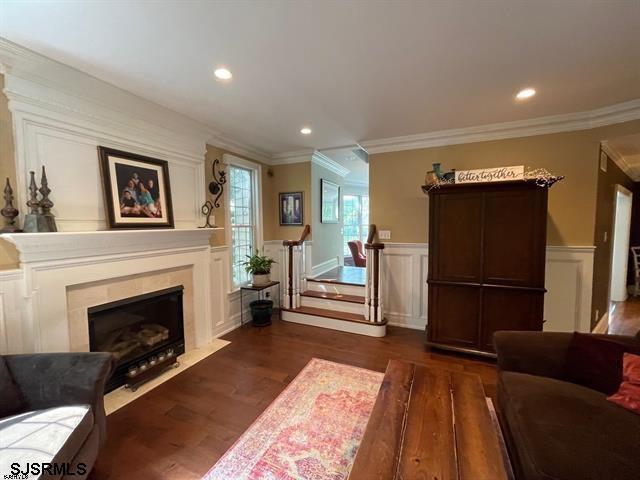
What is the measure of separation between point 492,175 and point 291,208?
9.23 ft

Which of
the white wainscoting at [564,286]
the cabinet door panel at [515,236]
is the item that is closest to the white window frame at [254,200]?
the white wainscoting at [564,286]

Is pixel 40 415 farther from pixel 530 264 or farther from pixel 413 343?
pixel 530 264

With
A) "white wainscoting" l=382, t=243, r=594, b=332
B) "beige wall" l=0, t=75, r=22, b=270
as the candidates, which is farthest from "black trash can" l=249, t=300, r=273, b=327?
"beige wall" l=0, t=75, r=22, b=270

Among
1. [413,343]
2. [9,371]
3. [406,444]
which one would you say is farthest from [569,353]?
[9,371]

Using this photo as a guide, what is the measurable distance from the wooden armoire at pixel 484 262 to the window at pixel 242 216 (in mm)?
2580

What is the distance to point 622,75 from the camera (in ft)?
6.92

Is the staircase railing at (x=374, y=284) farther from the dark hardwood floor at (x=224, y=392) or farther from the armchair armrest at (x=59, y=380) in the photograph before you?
the armchair armrest at (x=59, y=380)

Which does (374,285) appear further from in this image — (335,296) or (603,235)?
(603,235)

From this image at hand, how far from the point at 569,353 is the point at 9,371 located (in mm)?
3306

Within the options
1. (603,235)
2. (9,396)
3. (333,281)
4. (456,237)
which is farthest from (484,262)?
(9,396)

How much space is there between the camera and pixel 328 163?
4.95m

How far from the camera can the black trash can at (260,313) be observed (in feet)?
12.6

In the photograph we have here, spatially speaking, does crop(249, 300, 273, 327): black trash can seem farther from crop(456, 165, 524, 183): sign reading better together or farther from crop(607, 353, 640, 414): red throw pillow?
crop(607, 353, 640, 414): red throw pillow

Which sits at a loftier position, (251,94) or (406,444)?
(251,94)
